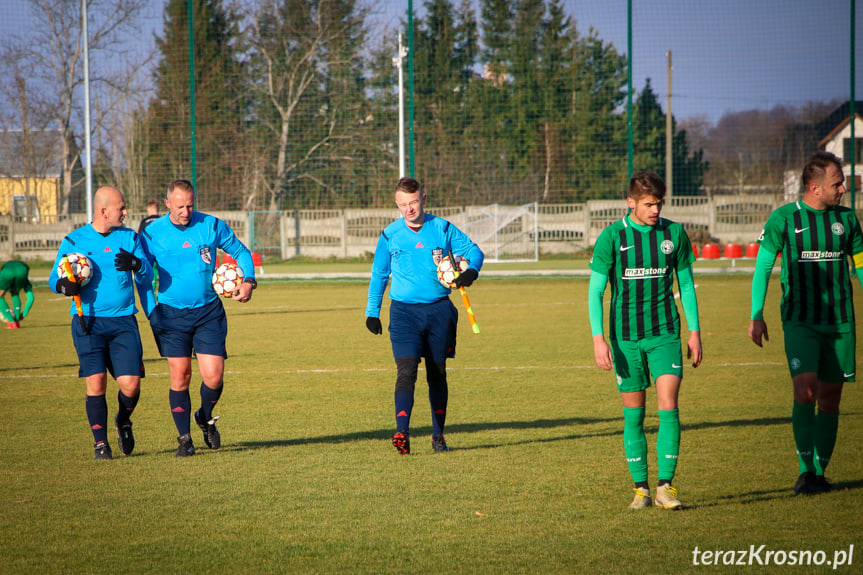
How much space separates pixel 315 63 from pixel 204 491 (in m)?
28.0

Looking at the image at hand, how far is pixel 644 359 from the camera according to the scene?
5418 millimetres

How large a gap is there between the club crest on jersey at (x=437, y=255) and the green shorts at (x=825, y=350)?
270 centimetres

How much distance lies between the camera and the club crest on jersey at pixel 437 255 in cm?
709

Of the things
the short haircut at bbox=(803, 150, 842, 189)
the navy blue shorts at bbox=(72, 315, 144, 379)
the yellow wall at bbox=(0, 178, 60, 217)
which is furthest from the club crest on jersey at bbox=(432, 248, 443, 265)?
the yellow wall at bbox=(0, 178, 60, 217)

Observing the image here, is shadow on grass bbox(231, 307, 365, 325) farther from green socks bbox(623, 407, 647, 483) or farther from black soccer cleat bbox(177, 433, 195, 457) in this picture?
green socks bbox(623, 407, 647, 483)

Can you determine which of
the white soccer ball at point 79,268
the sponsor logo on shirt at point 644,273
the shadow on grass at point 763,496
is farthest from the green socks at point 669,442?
the white soccer ball at point 79,268

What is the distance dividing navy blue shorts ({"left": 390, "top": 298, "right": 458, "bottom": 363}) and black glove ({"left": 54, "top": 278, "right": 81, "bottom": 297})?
7.90ft

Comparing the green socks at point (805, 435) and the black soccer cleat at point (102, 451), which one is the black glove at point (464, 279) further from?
the black soccer cleat at point (102, 451)

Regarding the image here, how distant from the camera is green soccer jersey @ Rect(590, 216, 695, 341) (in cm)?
533

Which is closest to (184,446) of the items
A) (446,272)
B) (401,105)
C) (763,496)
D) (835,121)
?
(446,272)

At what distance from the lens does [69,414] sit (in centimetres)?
880

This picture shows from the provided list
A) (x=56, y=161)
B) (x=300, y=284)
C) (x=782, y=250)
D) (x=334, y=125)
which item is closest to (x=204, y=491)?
(x=782, y=250)

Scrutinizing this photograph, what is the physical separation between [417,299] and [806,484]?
10.3 ft

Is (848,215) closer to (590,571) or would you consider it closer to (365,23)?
(590,571)
